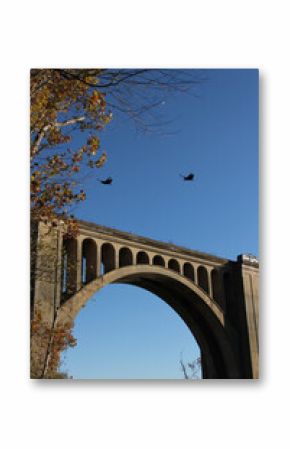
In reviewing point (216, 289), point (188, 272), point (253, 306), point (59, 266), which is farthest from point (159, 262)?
point (253, 306)

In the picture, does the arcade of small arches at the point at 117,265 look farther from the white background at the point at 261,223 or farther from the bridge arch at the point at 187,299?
the white background at the point at 261,223

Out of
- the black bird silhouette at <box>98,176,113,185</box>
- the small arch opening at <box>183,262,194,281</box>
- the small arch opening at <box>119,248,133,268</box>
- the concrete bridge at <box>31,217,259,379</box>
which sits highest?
the small arch opening at <box>119,248,133,268</box>

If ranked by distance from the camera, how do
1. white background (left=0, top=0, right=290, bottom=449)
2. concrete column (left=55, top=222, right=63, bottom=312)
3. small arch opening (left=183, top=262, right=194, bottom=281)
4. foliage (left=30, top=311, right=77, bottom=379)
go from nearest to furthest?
white background (left=0, top=0, right=290, bottom=449) < foliage (left=30, top=311, right=77, bottom=379) < concrete column (left=55, top=222, right=63, bottom=312) < small arch opening (left=183, top=262, right=194, bottom=281)

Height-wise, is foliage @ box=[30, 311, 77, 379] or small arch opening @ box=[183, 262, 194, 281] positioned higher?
small arch opening @ box=[183, 262, 194, 281]

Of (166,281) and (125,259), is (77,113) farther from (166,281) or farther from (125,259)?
(166,281)

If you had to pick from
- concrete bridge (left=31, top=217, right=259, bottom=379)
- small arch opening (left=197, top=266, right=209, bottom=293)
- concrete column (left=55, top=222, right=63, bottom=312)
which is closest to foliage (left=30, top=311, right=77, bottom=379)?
concrete bridge (left=31, top=217, right=259, bottom=379)

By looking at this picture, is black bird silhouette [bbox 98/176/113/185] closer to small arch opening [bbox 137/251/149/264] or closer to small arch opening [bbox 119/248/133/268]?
small arch opening [bbox 137/251/149/264]
